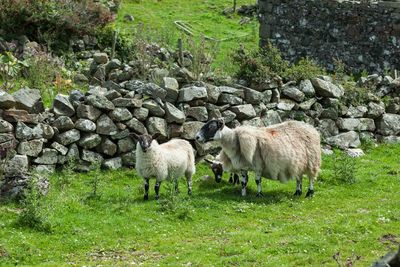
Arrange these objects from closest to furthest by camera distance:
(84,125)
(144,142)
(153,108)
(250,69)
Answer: (144,142)
(84,125)
(153,108)
(250,69)

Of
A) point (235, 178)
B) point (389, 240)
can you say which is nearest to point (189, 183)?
point (235, 178)

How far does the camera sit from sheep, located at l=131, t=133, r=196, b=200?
18266 mm

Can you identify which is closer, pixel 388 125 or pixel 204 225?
pixel 204 225

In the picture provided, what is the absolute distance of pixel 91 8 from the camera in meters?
31.1

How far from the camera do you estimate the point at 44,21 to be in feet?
97.5

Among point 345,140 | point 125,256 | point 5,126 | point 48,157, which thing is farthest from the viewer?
point 345,140

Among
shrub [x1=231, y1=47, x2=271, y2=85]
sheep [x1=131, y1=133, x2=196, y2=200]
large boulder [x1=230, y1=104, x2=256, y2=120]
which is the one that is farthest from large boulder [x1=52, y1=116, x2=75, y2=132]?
shrub [x1=231, y1=47, x2=271, y2=85]

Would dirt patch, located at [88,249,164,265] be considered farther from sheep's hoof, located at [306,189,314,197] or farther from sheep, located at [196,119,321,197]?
sheep's hoof, located at [306,189,314,197]

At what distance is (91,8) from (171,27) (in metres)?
5.64

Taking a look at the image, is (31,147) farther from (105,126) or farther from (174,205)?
(174,205)

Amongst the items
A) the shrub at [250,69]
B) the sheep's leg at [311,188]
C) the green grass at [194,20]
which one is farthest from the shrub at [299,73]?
the green grass at [194,20]

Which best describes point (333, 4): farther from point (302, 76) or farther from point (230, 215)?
point (230, 215)

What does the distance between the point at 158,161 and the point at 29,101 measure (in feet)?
Result: 12.4

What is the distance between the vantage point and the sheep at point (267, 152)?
19.1 m
